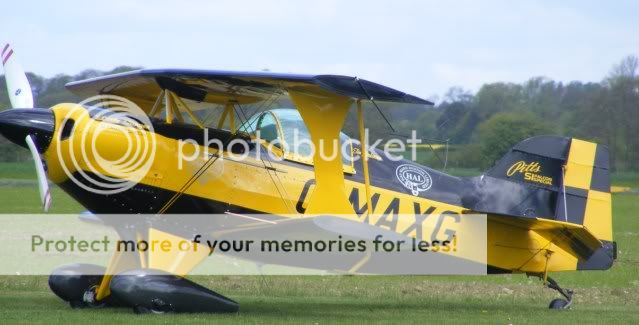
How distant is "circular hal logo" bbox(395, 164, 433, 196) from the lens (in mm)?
12883

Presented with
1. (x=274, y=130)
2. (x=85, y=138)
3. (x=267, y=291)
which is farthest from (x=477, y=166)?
(x=85, y=138)

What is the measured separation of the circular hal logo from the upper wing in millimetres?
1862

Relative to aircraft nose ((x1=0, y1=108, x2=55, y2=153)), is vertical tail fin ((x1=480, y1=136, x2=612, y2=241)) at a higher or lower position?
lower

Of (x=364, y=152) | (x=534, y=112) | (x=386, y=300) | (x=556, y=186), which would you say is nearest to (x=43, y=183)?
(x=364, y=152)

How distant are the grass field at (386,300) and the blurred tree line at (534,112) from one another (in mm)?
8512

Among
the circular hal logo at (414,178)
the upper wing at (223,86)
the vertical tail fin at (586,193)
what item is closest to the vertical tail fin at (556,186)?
the vertical tail fin at (586,193)

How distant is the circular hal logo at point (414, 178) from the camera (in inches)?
507

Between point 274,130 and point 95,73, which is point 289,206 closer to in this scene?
point 274,130

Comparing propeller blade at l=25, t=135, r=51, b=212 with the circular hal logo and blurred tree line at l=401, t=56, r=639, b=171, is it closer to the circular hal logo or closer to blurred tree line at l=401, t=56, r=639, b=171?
the circular hal logo

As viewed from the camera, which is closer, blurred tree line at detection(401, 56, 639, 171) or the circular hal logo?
the circular hal logo

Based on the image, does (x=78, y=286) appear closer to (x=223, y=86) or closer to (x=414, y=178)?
(x=223, y=86)

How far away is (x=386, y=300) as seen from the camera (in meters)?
14.2

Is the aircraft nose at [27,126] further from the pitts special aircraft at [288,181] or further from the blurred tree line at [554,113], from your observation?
the blurred tree line at [554,113]

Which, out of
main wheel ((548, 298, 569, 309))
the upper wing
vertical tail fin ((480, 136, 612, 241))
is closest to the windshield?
the upper wing
